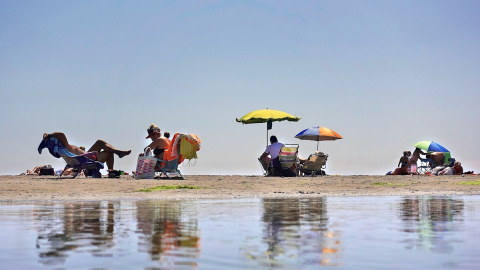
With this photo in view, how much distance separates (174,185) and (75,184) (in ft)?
9.17

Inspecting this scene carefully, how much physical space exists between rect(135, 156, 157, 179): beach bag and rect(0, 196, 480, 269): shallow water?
35.4 ft

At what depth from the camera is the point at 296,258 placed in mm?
5930

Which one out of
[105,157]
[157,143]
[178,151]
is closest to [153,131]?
[157,143]

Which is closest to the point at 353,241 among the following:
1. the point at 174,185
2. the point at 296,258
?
the point at 296,258

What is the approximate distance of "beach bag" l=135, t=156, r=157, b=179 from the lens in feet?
74.4

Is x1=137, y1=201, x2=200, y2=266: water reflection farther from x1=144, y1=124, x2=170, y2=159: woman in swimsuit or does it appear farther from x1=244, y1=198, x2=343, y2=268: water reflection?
x1=144, y1=124, x2=170, y2=159: woman in swimsuit

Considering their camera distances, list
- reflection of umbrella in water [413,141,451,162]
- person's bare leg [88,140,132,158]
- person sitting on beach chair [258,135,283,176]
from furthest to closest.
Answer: reflection of umbrella in water [413,141,451,162] → person sitting on beach chair [258,135,283,176] → person's bare leg [88,140,132,158]

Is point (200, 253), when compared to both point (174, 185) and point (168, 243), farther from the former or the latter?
point (174, 185)

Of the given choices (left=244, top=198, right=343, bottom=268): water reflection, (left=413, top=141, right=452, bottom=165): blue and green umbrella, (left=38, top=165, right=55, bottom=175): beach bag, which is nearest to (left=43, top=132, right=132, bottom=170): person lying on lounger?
(left=38, top=165, right=55, bottom=175): beach bag

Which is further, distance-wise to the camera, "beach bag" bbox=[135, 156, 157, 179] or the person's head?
the person's head

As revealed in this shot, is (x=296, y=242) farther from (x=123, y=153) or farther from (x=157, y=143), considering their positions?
(x=123, y=153)

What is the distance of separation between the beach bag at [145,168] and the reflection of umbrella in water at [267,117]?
23.3 feet

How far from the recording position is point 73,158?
2266 centimetres

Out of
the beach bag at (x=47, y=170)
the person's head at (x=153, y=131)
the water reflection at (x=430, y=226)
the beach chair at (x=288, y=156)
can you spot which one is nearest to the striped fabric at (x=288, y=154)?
the beach chair at (x=288, y=156)
